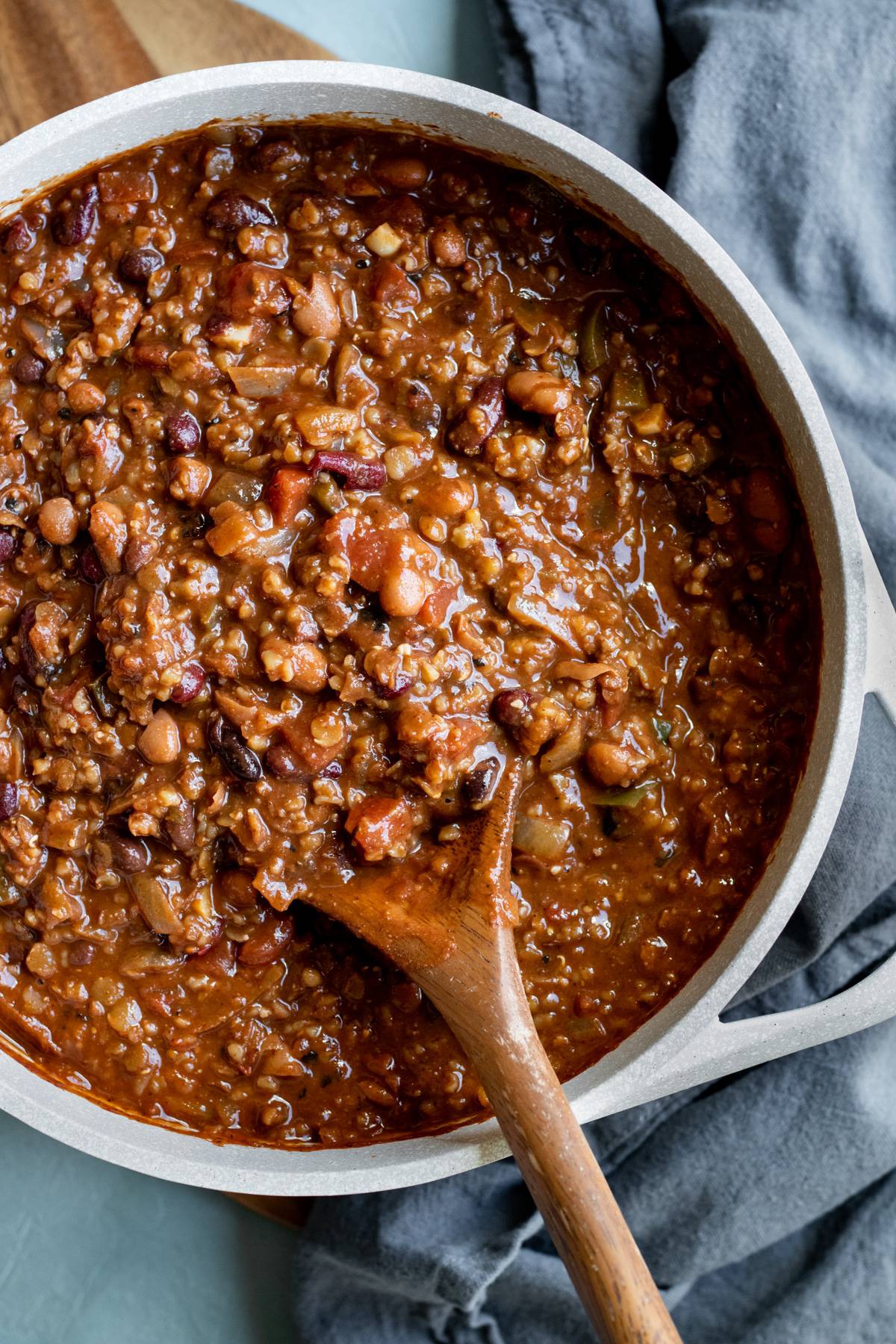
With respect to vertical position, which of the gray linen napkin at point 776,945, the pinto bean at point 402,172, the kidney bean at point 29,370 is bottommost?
the gray linen napkin at point 776,945

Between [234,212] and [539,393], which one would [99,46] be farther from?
[539,393]

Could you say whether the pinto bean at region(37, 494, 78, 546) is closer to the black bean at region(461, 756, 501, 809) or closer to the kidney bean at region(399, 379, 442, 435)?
the kidney bean at region(399, 379, 442, 435)

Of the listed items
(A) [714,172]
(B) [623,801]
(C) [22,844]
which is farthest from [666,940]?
(A) [714,172]

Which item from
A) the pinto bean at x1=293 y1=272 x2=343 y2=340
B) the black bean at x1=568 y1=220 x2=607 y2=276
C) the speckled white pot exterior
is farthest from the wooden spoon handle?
the black bean at x1=568 y1=220 x2=607 y2=276

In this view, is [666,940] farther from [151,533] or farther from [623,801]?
[151,533]

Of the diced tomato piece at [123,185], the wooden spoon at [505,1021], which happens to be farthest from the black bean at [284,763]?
the diced tomato piece at [123,185]

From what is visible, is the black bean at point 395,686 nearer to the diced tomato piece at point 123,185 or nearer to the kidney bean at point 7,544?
the kidney bean at point 7,544

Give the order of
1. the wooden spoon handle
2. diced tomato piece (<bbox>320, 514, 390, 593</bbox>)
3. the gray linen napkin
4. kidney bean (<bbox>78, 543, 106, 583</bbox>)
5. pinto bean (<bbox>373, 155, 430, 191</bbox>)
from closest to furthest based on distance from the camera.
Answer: the wooden spoon handle → diced tomato piece (<bbox>320, 514, 390, 593</bbox>) → kidney bean (<bbox>78, 543, 106, 583</bbox>) → pinto bean (<bbox>373, 155, 430, 191</bbox>) → the gray linen napkin
